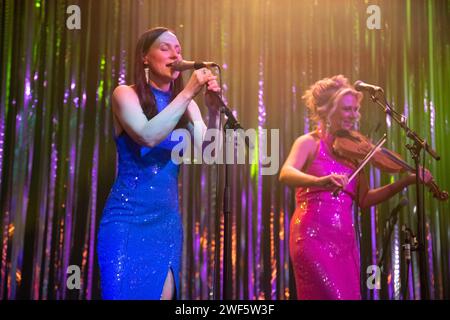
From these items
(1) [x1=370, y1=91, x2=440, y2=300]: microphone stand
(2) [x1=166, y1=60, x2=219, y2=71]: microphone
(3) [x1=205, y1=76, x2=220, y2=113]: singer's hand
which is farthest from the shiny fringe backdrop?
(3) [x1=205, y1=76, x2=220, y2=113]: singer's hand

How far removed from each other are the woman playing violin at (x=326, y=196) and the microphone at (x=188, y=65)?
2.48ft

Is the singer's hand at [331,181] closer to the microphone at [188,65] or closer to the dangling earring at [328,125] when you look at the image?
the dangling earring at [328,125]

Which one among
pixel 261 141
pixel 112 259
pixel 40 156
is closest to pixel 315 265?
pixel 261 141

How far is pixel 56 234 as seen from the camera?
10.3 feet

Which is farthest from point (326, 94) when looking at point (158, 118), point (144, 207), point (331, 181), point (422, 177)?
point (144, 207)

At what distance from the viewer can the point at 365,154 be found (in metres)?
3.20

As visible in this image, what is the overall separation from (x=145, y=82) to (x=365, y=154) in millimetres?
A: 1220

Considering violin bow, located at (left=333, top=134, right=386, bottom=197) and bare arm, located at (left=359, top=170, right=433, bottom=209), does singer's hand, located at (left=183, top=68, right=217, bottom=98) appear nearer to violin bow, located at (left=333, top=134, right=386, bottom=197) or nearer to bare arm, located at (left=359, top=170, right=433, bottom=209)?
violin bow, located at (left=333, top=134, right=386, bottom=197)

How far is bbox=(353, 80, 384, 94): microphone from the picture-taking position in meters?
3.14

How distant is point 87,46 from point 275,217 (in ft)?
4.55

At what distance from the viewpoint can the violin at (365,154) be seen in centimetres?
319

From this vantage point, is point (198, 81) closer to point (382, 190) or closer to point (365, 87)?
point (365, 87)

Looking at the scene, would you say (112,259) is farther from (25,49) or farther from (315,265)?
(25,49)

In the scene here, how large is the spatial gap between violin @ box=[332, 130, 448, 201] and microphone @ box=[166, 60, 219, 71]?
0.86m
